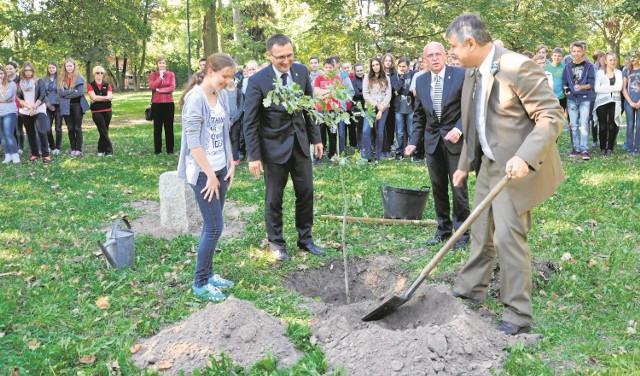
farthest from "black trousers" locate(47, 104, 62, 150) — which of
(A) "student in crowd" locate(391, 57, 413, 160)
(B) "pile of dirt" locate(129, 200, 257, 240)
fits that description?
(A) "student in crowd" locate(391, 57, 413, 160)

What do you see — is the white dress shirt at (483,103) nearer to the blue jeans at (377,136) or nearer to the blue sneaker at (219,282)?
the blue sneaker at (219,282)

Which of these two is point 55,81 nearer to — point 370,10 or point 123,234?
point 123,234

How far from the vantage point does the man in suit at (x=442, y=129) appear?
21.0 feet

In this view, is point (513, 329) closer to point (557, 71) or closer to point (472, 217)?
point (472, 217)

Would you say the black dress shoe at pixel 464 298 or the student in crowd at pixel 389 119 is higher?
the student in crowd at pixel 389 119

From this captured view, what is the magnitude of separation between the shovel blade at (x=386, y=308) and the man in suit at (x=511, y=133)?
2.48ft

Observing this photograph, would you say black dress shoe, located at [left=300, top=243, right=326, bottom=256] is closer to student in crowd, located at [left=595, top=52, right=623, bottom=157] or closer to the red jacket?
the red jacket

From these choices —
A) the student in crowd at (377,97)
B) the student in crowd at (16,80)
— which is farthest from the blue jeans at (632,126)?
the student in crowd at (16,80)

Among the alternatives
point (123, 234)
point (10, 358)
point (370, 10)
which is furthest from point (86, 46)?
point (10, 358)

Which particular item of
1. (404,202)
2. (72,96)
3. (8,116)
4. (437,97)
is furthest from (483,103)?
(72,96)

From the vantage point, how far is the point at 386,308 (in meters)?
4.57

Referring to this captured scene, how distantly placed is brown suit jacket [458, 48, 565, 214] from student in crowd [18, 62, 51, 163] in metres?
11.3

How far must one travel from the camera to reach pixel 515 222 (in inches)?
169

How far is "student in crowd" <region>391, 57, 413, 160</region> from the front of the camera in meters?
12.9
